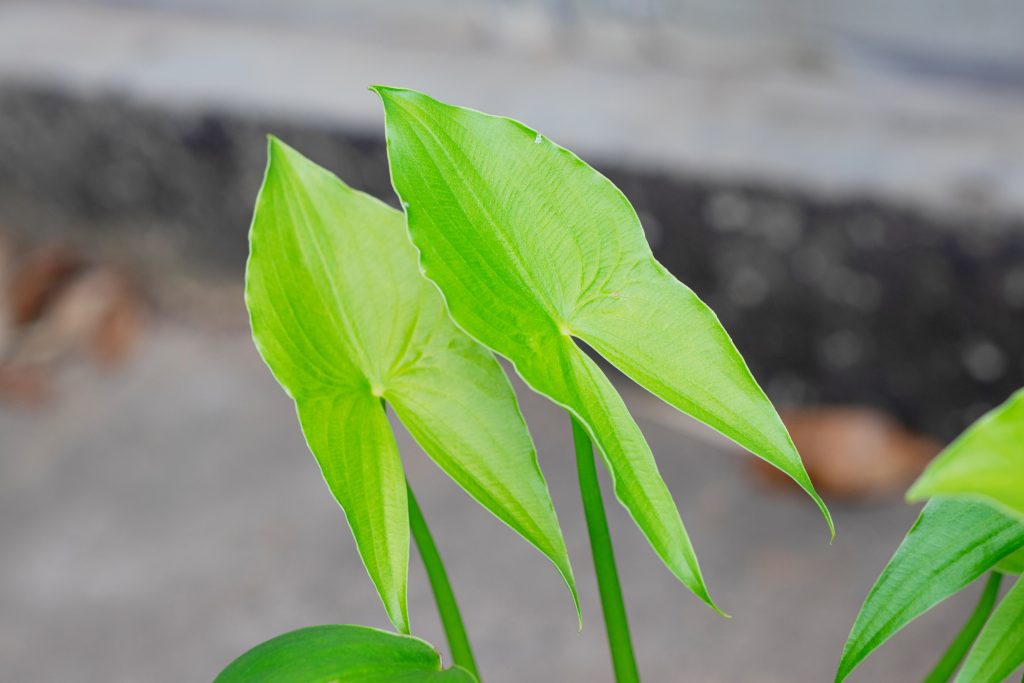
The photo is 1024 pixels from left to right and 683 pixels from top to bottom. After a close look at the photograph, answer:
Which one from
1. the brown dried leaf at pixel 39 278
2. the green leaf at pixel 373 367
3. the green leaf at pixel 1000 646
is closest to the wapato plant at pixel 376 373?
the green leaf at pixel 373 367

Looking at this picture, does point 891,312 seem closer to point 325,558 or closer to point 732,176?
point 732,176

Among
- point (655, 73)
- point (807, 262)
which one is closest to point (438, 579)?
point (807, 262)

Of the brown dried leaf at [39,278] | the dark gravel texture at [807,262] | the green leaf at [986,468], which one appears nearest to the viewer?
the green leaf at [986,468]

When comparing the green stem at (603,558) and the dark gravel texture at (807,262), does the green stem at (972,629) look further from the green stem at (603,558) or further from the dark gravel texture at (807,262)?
the dark gravel texture at (807,262)

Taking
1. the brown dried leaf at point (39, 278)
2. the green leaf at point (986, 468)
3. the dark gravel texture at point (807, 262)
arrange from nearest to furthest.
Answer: the green leaf at point (986, 468), the dark gravel texture at point (807, 262), the brown dried leaf at point (39, 278)

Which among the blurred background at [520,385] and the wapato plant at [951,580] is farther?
the blurred background at [520,385]

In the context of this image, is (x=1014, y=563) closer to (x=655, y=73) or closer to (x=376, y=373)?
(x=376, y=373)

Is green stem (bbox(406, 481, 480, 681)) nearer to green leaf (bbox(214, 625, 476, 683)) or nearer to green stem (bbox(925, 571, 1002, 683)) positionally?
green leaf (bbox(214, 625, 476, 683))
